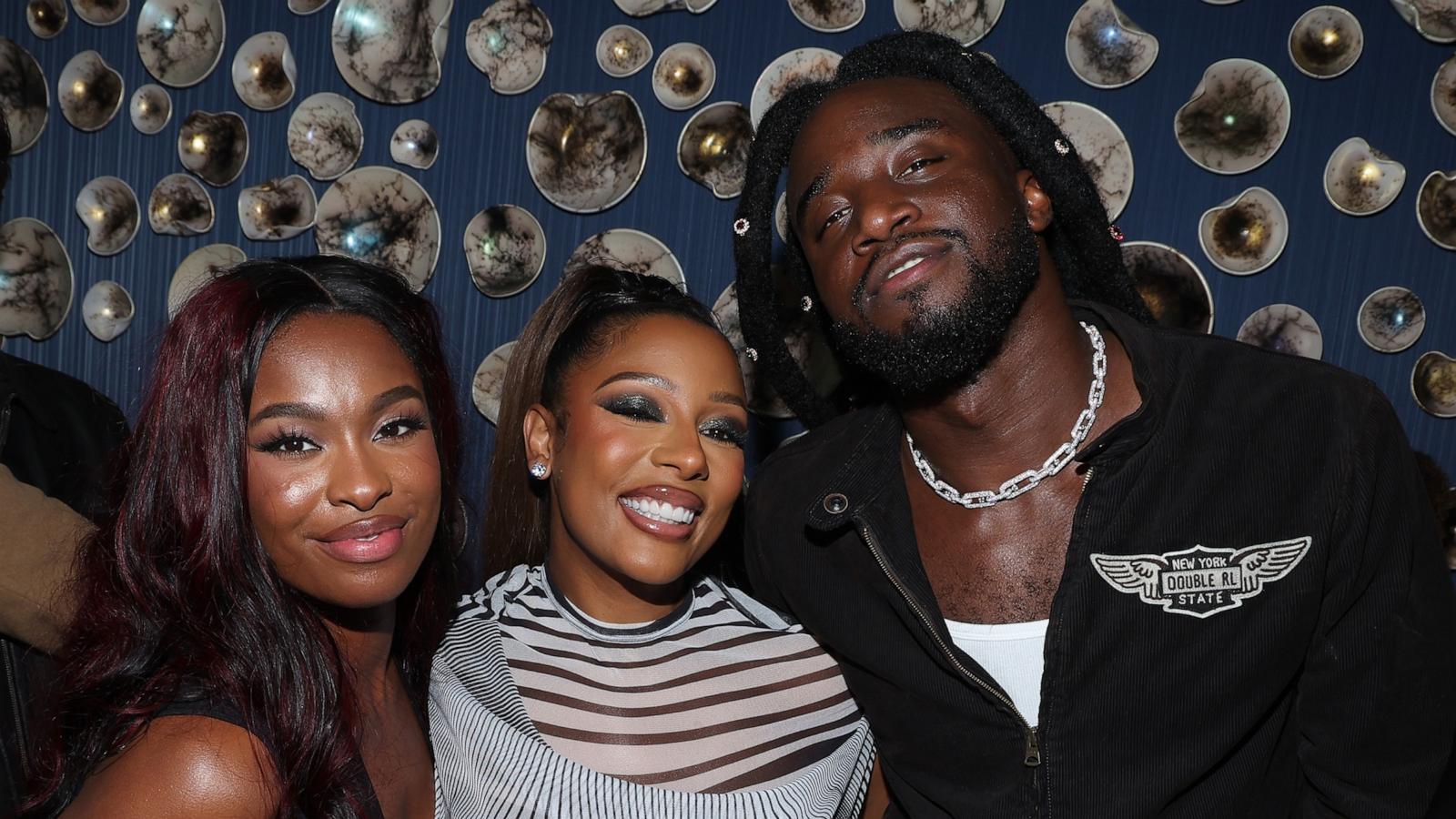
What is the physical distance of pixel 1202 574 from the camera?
67.8 inches

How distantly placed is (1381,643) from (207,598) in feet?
5.93

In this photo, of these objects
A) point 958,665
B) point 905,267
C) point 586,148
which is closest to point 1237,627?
point 958,665

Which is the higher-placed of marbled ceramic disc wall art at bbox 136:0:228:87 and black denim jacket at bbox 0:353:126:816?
marbled ceramic disc wall art at bbox 136:0:228:87

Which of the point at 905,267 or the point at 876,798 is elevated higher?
the point at 905,267

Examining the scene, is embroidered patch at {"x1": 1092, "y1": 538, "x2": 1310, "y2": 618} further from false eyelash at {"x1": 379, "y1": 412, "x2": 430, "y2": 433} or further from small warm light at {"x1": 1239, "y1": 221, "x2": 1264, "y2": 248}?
false eyelash at {"x1": 379, "y1": 412, "x2": 430, "y2": 433}

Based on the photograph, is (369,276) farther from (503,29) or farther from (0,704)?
(503,29)

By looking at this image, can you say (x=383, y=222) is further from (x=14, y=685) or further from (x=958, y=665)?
(x=958, y=665)

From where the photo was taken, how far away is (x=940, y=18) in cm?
257

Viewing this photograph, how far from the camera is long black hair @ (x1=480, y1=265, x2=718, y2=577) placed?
195cm

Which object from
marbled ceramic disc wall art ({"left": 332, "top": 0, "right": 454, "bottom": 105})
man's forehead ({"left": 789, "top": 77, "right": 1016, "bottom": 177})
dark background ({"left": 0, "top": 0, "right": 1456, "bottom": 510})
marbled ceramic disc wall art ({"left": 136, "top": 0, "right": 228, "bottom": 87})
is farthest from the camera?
marbled ceramic disc wall art ({"left": 136, "top": 0, "right": 228, "bottom": 87})

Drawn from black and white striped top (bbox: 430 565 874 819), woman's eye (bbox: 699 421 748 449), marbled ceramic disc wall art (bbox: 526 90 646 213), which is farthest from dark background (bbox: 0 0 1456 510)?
woman's eye (bbox: 699 421 748 449)

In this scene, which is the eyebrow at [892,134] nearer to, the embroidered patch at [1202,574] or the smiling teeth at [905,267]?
the smiling teeth at [905,267]

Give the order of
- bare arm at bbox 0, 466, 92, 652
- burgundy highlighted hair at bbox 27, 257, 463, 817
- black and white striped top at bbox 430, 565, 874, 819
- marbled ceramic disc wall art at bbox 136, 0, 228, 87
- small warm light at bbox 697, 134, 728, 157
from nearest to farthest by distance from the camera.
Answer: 1. burgundy highlighted hair at bbox 27, 257, 463, 817
2. black and white striped top at bbox 430, 565, 874, 819
3. bare arm at bbox 0, 466, 92, 652
4. small warm light at bbox 697, 134, 728, 157
5. marbled ceramic disc wall art at bbox 136, 0, 228, 87

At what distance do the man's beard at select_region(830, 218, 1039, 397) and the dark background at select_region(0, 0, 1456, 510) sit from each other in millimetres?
771
